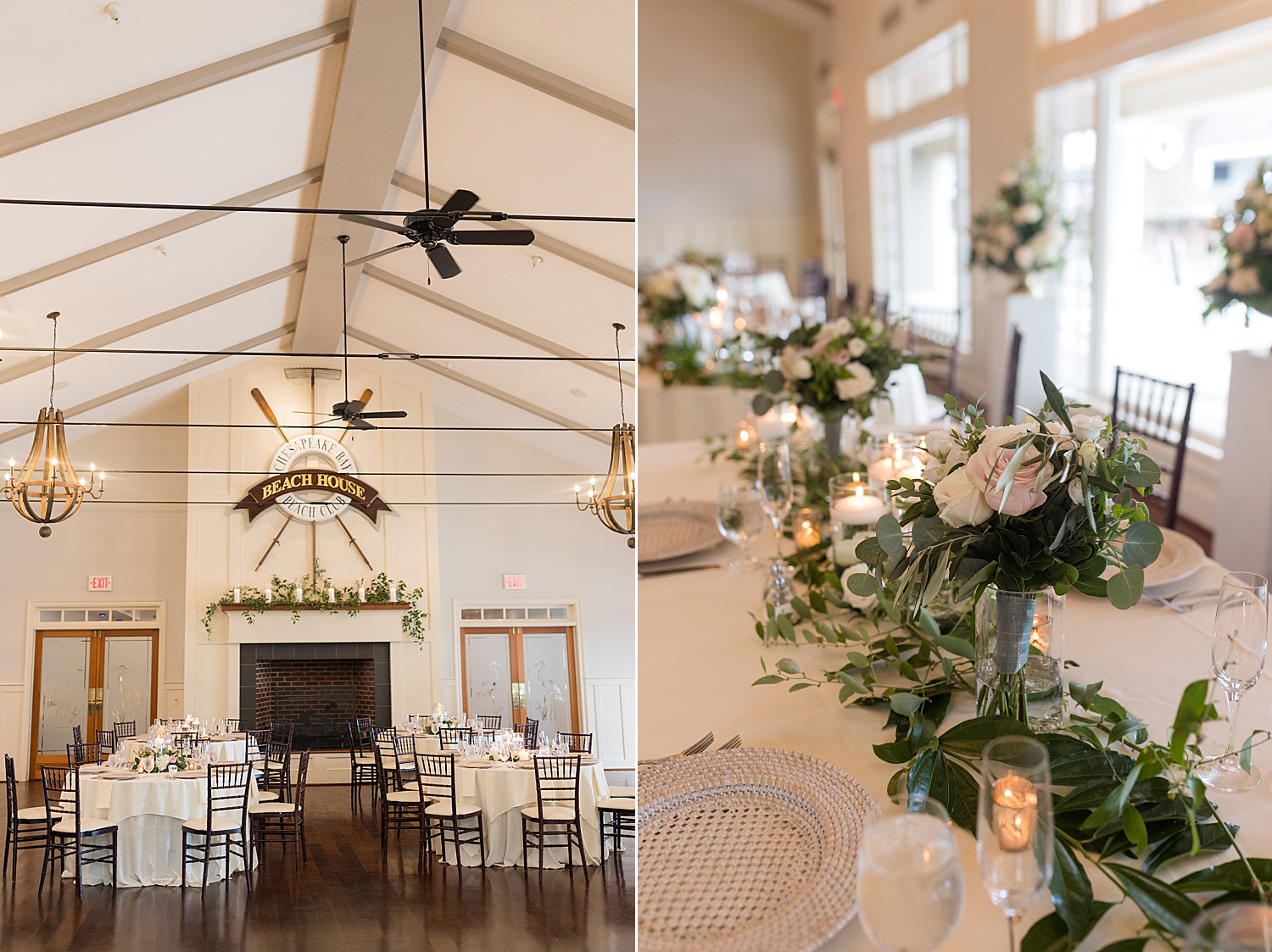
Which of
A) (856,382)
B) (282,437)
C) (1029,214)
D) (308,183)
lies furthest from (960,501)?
(1029,214)

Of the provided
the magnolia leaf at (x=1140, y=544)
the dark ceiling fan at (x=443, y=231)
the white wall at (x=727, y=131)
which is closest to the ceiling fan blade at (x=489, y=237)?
the dark ceiling fan at (x=443, y=231)

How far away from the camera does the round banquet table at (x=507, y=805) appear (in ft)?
4.59

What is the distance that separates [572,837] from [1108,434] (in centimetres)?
91

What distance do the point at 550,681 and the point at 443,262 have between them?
68cm

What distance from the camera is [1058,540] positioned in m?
1.11

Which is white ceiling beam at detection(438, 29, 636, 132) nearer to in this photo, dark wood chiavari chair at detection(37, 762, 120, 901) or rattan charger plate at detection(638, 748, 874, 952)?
rattan charger plate at detection(638, 748, 874, 952)

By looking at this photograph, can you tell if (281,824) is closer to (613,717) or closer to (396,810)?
(396,810)

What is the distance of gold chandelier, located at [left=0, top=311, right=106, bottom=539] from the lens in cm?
135

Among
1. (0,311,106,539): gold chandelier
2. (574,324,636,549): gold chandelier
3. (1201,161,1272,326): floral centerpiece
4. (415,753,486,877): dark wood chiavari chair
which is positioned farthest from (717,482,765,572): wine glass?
(1201,161,1272,326): floral centerpiece

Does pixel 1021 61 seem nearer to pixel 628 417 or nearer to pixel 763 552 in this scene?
pixel 763 552

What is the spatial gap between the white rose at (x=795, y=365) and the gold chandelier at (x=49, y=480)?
65.2 inches

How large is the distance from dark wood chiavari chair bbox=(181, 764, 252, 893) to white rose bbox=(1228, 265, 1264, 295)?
404cm

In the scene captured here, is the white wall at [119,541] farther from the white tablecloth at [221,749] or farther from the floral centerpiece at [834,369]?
the floral centerpiece at [834,369]

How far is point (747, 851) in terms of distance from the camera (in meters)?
1.05
